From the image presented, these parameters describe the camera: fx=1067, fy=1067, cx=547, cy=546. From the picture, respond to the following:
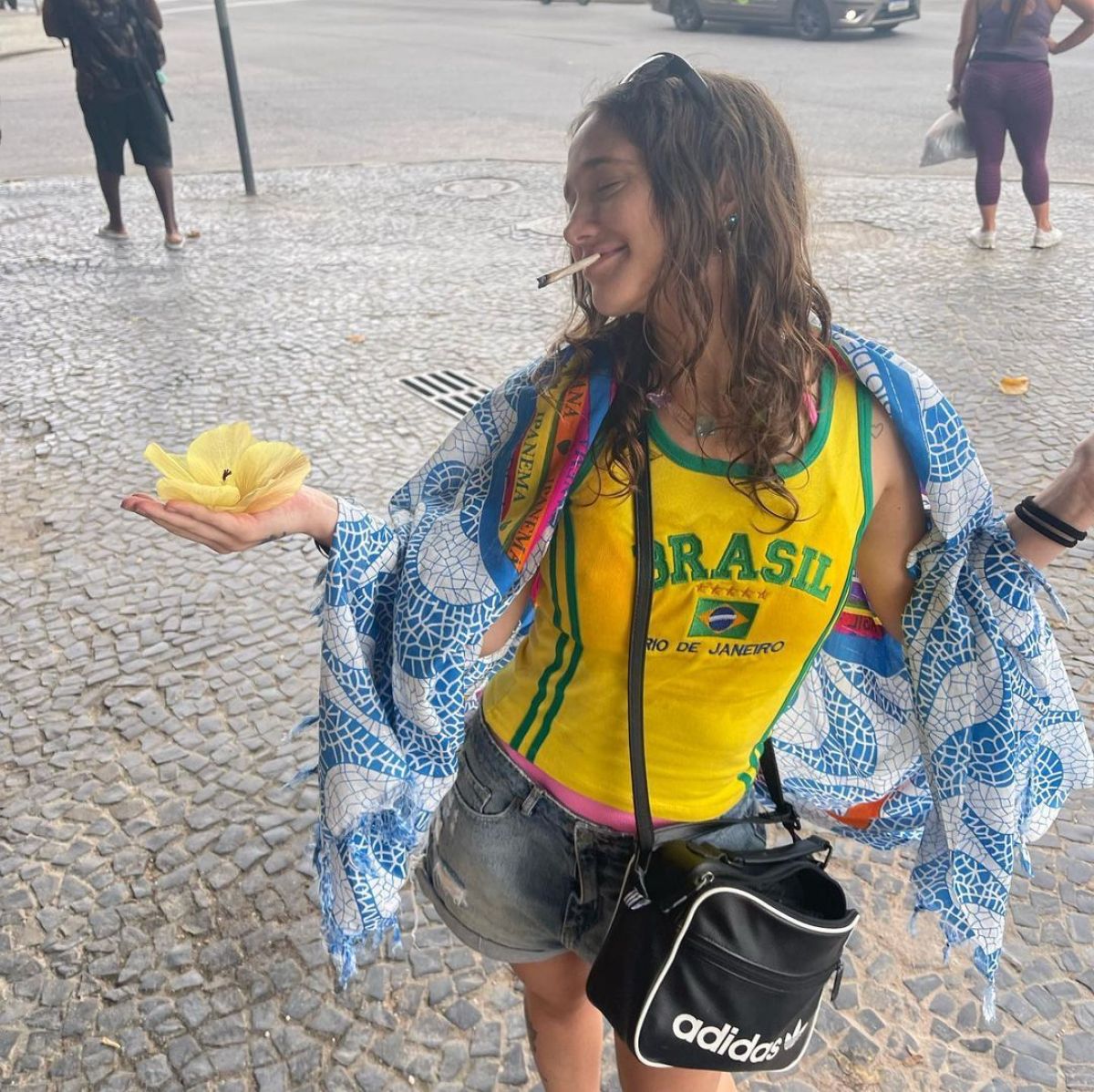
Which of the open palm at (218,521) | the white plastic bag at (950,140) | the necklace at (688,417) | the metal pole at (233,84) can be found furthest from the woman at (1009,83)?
the open palm at (218,521)

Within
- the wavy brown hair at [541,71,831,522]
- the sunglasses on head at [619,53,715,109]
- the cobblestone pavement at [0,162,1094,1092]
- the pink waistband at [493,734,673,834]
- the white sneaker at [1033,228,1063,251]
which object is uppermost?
the sunglasses on head at [619,53,715,109]

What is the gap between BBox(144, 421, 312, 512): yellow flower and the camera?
1.48 meters

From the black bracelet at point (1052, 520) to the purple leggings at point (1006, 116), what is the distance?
20.0 ft

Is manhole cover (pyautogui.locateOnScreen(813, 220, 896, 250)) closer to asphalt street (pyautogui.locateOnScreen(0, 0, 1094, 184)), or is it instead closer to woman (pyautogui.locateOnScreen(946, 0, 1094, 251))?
asphalt street (pyautogui.locateOnScreen(0, 0, 1094, 184))

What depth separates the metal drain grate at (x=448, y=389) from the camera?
517cm

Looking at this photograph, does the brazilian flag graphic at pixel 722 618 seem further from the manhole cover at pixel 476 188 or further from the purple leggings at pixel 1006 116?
the manhole cover at pixel 476 188

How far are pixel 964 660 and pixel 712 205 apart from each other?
79cm

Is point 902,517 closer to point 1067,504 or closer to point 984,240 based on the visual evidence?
point 1067,504

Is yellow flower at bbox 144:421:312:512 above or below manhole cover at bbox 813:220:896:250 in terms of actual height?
above

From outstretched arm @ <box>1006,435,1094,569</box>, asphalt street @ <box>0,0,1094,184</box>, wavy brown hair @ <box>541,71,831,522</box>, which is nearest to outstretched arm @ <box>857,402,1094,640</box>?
outstretched arm @ <box>1006,435,1094,569</box>

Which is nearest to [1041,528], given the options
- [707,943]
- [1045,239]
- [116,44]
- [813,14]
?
[707,943]

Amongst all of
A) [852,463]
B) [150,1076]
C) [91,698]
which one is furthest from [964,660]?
[91,698]

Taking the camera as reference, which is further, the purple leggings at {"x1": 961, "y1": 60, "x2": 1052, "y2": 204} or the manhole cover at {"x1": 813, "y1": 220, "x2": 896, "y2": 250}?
the manhole cover at {"x1": 813, "y1": 220, "x2": 896, "y2": 250}

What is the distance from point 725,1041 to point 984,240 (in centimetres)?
672
